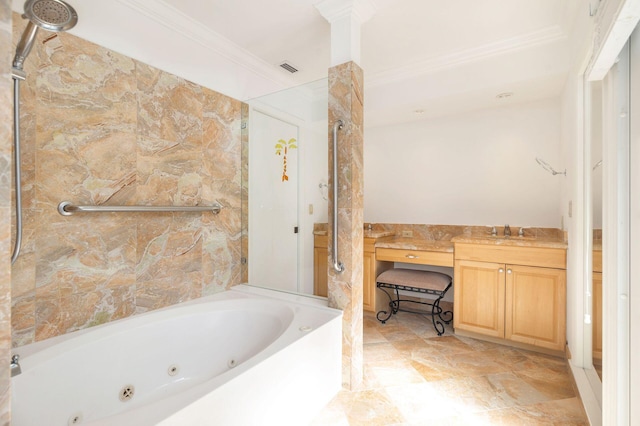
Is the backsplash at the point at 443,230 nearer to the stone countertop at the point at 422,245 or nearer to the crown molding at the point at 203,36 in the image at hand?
the stone countertop at the point at 422,245

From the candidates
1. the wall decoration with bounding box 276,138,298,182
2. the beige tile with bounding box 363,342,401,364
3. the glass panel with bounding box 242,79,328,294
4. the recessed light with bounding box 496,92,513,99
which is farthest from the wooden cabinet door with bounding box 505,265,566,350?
the wall decoration with bounding box 276,138,298,182

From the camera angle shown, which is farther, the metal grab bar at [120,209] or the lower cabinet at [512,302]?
the lower cabinet at [512,302]

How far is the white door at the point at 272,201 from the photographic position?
7.60 ft

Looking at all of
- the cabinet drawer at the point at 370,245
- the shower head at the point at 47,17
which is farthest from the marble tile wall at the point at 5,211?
the cabinet drawer at the point at 370,245

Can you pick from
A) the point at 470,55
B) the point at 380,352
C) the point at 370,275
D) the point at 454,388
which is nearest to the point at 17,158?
the point at 380,352

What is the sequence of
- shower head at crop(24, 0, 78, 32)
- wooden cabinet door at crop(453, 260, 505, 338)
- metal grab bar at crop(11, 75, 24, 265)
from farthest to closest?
wooden cabinet door at crop(453, 260, 505, 338), metal grab bar at crop(11, 75, 24, 265), shower head at crop(24, 0, 78, 32)

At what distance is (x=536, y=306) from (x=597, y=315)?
616 millimetres

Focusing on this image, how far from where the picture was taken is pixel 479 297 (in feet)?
8.14

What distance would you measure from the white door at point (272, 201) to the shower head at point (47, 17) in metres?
1.39

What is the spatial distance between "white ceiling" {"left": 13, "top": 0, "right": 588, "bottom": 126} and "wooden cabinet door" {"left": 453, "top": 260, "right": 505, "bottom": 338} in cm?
144

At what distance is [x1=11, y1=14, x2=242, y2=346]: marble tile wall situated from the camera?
4.60 feet

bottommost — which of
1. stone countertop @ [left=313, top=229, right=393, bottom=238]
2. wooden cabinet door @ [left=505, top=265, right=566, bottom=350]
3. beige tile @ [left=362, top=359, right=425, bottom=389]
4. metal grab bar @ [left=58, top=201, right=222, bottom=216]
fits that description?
beige tile @ [left=362, top=359, right=425, bottom=389]

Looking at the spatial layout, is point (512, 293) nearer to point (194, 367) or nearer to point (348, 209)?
point (348, 209)

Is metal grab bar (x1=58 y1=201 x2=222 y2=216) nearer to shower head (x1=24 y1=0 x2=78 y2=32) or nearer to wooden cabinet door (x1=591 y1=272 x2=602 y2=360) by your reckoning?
shower head (x1=24 y1=0 x2=78 y2=32)
